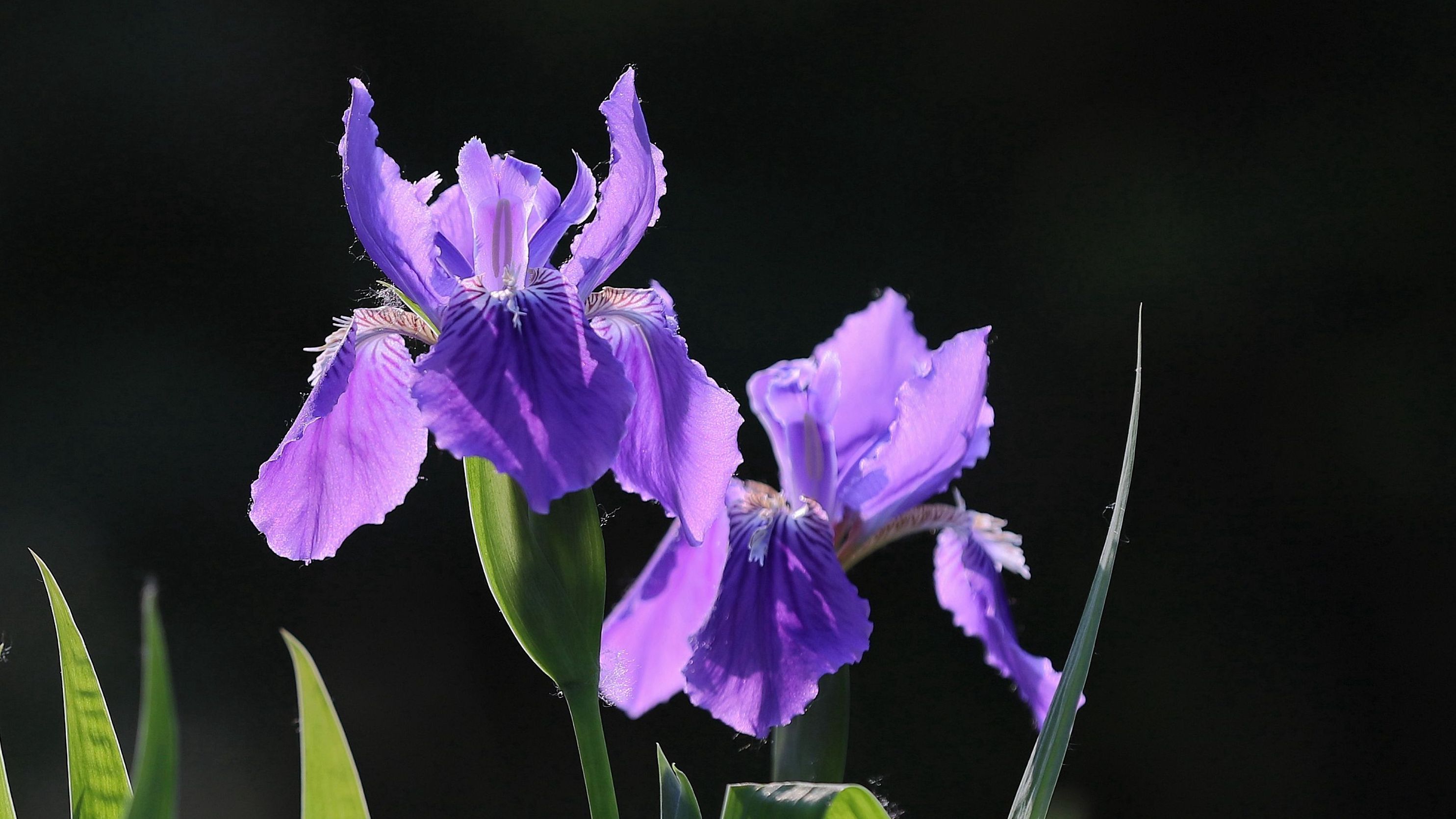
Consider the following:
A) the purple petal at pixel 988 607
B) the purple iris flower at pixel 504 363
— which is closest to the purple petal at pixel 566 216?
the purple iris flower at pixel 504 363

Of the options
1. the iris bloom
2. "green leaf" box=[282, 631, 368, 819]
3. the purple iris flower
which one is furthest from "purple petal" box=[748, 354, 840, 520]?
"green leaf" box=[282, 631, 368, 819]

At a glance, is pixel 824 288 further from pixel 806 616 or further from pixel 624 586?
pixel 806 616

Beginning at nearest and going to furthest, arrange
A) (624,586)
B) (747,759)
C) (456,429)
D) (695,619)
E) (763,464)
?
(456,429), (695,619), (624,586), (763,464), (747,759)

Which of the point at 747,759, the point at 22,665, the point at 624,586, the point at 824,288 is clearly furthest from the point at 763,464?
the point at 22,665

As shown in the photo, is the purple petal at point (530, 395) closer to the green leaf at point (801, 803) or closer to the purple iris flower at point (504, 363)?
the purple iris flower at point (504, 363)

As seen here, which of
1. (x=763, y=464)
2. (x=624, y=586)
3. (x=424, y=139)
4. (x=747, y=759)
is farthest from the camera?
(x=747, y=759)

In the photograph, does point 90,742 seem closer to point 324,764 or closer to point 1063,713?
point 324,764

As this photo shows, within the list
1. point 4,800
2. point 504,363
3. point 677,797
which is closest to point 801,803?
point 677,797

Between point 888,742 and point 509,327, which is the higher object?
point 509,327
